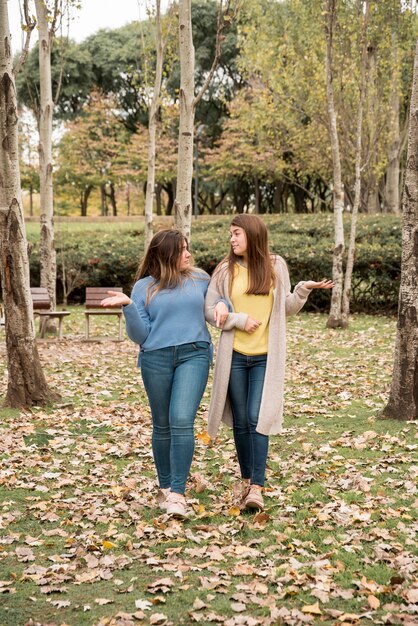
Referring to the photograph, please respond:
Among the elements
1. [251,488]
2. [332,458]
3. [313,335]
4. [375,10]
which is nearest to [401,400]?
[332,458]

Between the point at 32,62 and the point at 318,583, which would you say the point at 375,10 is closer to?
the point at 318,583

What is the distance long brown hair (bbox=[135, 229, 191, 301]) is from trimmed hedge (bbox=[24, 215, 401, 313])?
14.4 m

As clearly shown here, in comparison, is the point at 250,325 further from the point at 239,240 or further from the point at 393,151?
the point at 393,151

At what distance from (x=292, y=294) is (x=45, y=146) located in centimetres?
1136

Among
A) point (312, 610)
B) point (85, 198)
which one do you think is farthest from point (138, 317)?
point (85, 198)

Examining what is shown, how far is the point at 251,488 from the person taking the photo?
568cm

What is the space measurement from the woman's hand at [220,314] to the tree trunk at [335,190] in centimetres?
1122

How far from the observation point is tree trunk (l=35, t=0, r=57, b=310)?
49.3 ft

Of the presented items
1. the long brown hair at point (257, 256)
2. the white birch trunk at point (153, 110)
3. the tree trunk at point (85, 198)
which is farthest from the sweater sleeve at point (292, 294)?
the tree trunk at point (85, 198)

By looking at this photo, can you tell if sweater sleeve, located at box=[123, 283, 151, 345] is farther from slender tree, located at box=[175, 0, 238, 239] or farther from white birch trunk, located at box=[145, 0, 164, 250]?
white birch trunk, located at box=[145, 0, 164, 250]

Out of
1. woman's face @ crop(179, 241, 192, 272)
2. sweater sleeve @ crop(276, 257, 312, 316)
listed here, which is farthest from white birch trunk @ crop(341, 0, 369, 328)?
woman's face @ crop(179, 241, 192, 272)

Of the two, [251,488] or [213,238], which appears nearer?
[251,488]

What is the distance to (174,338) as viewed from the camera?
5445 mm

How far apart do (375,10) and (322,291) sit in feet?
22.8
